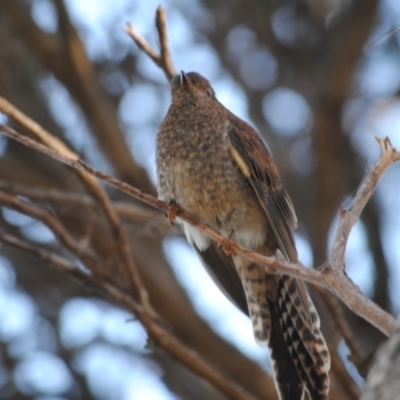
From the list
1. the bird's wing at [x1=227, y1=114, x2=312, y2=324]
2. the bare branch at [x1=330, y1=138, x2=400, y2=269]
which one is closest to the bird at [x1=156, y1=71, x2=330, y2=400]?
the bird's wing at [x1=227, y1=114, x2=312, y2=324]

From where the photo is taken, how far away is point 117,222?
463 cm

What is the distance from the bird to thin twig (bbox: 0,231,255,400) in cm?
41

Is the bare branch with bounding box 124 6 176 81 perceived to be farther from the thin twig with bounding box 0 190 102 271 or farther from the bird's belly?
the thin twig with bounding box 0 190 102 271

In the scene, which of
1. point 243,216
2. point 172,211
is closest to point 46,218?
point 172,211

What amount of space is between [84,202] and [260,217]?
54.4 inches

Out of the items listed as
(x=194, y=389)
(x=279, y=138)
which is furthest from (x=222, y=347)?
(x=279, y=138)

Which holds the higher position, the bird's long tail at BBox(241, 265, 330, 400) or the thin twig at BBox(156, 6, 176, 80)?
the thin twig at BBox(156, 6, 176, 80)

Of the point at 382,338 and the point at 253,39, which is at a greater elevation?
the point at 253,39

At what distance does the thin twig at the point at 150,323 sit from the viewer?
4609mm

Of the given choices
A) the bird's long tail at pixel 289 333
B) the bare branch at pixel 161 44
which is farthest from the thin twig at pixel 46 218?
the bare branch at pixel 161 44

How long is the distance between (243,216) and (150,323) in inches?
34.1

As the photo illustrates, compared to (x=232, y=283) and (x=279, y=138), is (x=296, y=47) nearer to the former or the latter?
(x=279, y=138)

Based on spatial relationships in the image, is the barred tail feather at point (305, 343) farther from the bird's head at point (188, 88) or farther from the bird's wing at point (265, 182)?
the bird's head at point (188, 88)

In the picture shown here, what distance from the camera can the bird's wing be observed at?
457cm
